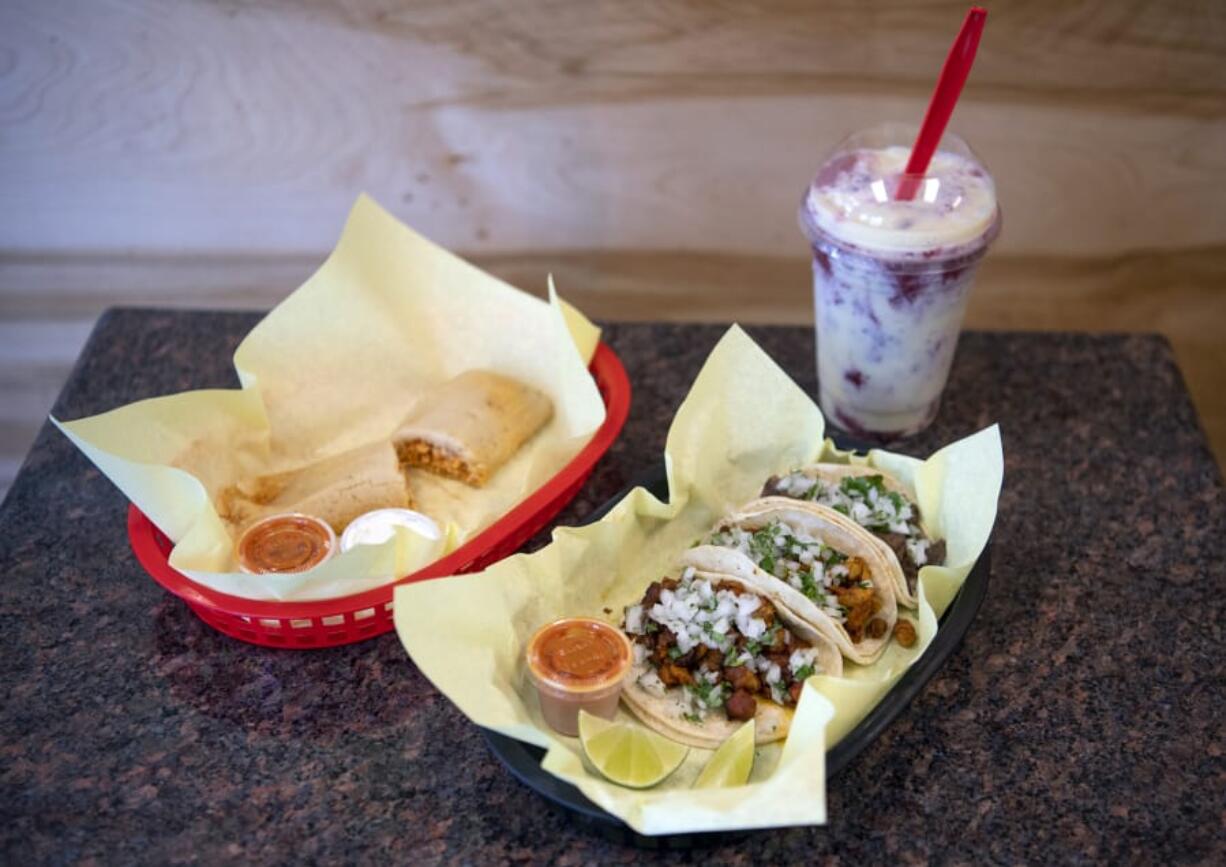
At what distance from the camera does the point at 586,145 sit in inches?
115

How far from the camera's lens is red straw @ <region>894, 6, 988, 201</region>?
2020 mm

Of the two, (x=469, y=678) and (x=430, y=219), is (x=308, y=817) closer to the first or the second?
(x=469, y=678)

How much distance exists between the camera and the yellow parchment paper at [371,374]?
2.14m

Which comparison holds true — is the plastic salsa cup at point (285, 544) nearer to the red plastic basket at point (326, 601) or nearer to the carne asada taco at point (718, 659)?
the red plastic basket at point (326, 601)

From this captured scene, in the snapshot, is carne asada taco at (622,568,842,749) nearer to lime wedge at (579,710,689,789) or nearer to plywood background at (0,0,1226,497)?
lime wedge at (579,710,689,789)

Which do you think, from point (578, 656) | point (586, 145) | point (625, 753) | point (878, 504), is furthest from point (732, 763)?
point (586, 145)

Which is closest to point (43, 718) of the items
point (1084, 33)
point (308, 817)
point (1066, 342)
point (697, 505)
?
point (308, 817)

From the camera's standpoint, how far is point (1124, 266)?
3.02 m

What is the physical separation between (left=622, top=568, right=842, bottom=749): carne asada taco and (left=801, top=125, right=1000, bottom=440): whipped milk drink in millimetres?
615

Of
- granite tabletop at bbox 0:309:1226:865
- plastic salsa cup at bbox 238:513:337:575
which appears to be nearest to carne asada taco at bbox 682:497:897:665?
granite tabletop at bbox 0:309:1226:865

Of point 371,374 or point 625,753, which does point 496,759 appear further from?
point 371,374

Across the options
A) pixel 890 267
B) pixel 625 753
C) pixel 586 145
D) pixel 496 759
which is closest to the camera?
pixel 625 753

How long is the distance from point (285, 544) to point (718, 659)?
0.73 metres

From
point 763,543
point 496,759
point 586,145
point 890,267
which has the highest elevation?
point 890,267
